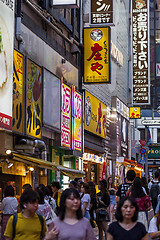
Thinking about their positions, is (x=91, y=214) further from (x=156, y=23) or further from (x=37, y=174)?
(x=156, y=23)

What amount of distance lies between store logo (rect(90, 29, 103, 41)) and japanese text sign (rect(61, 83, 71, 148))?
3.41 m

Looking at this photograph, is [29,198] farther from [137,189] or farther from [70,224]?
[137,189]

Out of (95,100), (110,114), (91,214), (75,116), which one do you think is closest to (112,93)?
(110,114)

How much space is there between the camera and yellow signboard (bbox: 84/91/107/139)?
30688mm

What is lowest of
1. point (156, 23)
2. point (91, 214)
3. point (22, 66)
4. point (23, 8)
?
point (91, 214)

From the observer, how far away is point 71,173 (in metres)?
22.4

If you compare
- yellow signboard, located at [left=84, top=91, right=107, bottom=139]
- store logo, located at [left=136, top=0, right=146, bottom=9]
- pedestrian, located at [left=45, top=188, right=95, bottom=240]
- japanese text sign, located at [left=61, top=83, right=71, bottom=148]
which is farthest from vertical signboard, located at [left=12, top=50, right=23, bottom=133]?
store logo, located at [left=136, top=0, right=146, bottom=9]

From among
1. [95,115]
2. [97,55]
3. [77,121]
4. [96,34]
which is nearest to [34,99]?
[77,121]

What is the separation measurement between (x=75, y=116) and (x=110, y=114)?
11088 mm

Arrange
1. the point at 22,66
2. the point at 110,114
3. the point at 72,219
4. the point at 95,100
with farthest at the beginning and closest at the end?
the point at 110,114
the point at 95,100
the point at 22,66
the point at 72,219

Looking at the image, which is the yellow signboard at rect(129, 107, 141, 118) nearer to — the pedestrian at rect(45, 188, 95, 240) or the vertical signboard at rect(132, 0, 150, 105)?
the vertical signboard at rect(132, 0, 150, 105)

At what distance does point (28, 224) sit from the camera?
7.32 metres

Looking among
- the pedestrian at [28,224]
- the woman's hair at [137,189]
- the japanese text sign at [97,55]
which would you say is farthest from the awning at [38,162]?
the pedestrian at [28,224]

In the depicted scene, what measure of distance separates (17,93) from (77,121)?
897cm
